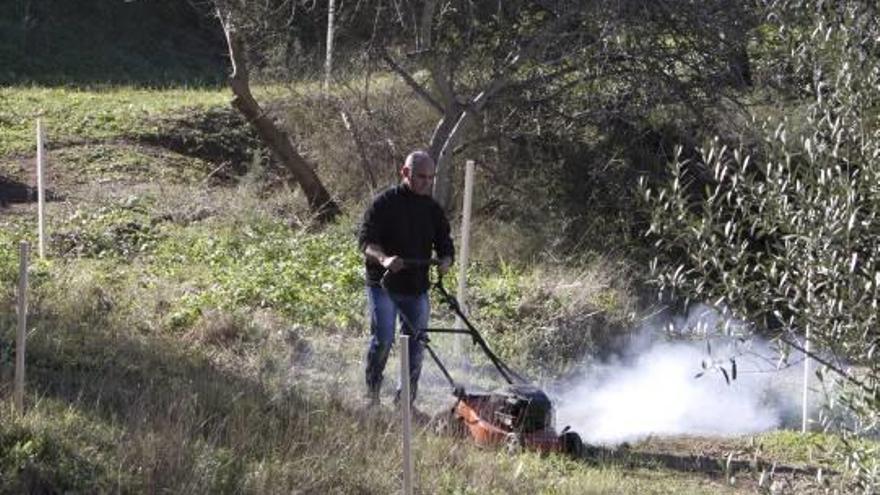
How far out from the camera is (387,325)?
881cm

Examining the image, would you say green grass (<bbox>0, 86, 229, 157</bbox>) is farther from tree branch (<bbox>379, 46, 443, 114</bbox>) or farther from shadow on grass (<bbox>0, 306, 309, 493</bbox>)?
shadow on grass (<bbox>0, 306, 309, 493</bbox>)

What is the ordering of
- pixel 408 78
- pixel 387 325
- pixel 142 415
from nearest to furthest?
pixel 142 415
pixel 387 325
pixel 408 78

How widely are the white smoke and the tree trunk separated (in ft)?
15.4

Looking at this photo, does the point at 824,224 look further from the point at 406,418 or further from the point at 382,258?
the point at 382,258

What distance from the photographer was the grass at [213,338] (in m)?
6.88

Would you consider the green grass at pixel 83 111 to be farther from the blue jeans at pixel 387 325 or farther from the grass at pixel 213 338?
the blue jeans at pixel 387 325

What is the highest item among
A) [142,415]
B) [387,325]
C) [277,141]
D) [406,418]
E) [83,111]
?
[277,141]

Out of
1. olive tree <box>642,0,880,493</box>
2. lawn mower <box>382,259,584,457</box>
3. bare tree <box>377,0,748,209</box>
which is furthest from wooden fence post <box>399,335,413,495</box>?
bare tree <box>377,0,748,209</box>

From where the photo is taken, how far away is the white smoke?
1075 cm

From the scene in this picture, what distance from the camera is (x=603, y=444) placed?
379 inches

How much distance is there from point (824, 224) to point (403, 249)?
488 cm

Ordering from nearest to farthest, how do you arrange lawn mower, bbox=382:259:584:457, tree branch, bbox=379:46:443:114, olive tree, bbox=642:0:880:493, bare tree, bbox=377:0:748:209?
1. olive tree, bbox=642:0:880:493
2. lawn mower, bbox=382:259:584:457
3. bare tree, bbox=377:0:748:209
4. tree branch, bbox=379:46:443:114

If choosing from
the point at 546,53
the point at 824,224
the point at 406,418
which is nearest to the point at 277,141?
the point at 546,53

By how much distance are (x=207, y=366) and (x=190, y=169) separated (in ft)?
29.4
